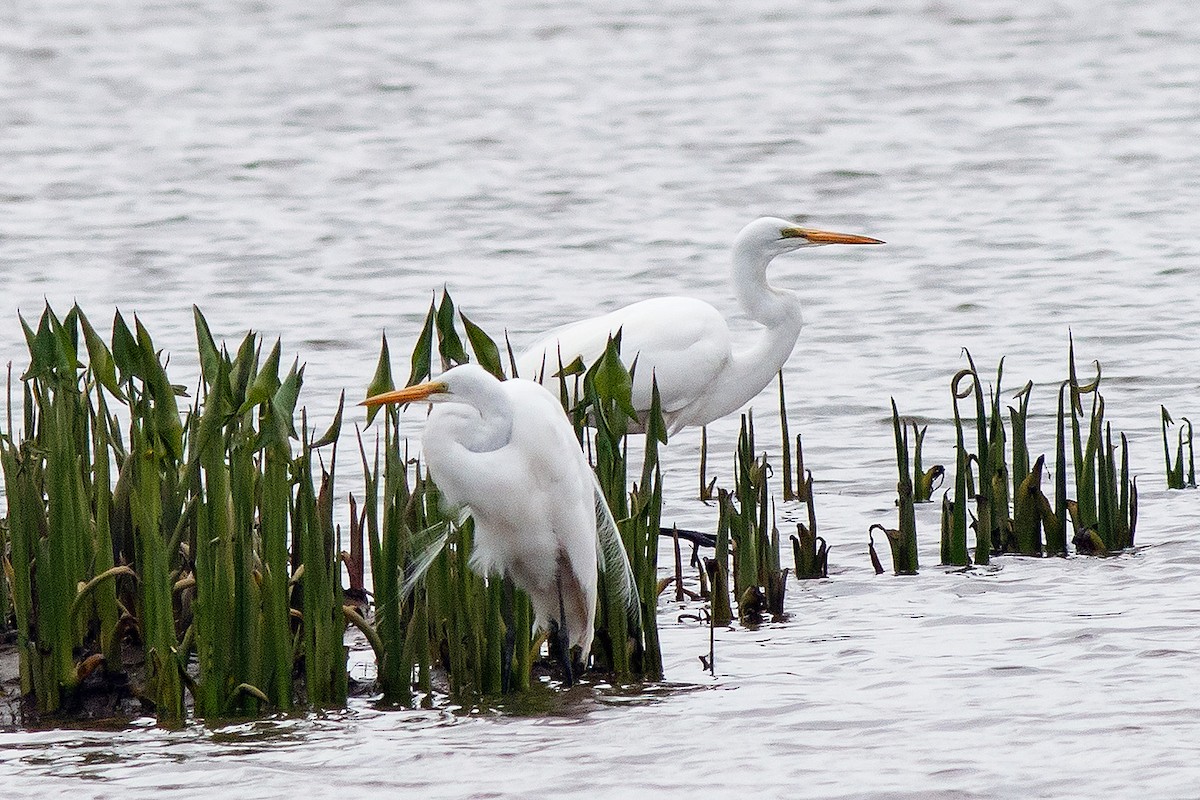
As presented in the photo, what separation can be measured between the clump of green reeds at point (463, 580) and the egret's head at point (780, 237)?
8.93 ft

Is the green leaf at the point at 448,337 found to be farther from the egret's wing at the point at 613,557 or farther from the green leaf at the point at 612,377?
the egret's wing at the point at 613,557

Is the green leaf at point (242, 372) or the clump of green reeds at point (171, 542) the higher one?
the green leaf at point (242, 372)

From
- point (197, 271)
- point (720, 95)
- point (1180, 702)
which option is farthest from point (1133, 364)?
point (720, 95)

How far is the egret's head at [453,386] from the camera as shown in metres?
4.23

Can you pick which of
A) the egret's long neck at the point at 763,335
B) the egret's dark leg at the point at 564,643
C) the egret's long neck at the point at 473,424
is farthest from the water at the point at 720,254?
the egret's long neck at the point at 473,424

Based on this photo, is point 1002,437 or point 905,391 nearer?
point 1002,437

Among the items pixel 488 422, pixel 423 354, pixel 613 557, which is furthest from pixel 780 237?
pixel 423 354

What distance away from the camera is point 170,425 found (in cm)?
408

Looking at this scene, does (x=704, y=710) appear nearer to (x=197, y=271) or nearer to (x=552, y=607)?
(x=552, y=607)

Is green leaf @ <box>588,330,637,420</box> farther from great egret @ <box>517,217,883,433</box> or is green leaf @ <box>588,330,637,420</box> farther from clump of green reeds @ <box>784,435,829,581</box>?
great egret @ <box>517,217,883,433</box>

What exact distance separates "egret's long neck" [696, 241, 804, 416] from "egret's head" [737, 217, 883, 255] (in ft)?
0.09

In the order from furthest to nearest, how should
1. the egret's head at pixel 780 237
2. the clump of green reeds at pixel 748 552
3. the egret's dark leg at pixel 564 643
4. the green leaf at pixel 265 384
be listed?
the egret's head at pixel 780 237, the clump of green reeds at pixel 748 552, the egret's dark leg at pixel 564 643, the green leaf at pixel 265 384

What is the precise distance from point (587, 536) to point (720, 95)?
13136mm

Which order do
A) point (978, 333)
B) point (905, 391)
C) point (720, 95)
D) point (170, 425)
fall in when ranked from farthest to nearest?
point (720, 95), point (978, 333), point (905, 391), point (170, 425)
